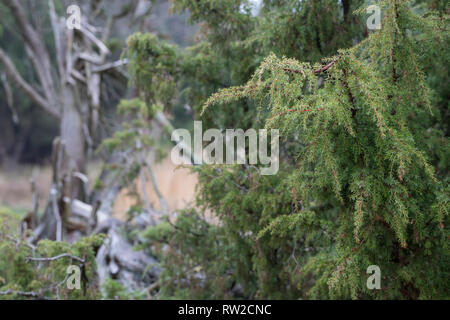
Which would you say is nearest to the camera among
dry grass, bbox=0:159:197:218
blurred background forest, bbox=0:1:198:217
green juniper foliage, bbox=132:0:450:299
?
green juniper foliage, bbox=132:0:450:299

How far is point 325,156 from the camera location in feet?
7.77

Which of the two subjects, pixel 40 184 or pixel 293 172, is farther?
pixel 40 184

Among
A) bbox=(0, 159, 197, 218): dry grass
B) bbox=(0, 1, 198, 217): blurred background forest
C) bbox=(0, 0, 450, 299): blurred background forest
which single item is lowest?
bbox=(0, 0, 450, 299): blurred background forest

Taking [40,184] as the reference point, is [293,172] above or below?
below

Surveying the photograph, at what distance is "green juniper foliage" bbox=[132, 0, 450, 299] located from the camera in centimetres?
237

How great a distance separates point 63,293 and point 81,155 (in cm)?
517

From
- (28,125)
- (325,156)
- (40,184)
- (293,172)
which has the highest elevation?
(28,125)

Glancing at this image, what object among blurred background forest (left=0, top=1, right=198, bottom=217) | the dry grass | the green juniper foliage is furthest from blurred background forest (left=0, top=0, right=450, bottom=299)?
blurred background forest (left=0, top=1, right=198, bottom=217)

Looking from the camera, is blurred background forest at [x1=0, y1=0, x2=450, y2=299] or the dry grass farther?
the dry grass

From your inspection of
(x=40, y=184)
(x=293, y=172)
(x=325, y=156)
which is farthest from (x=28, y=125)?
(x=325, y=156)

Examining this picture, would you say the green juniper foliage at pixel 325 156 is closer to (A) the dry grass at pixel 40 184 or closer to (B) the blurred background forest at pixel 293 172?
(B) the blurred background forest at pixel 293 172

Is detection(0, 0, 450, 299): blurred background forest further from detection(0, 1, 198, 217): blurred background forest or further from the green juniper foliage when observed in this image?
detection(0, 1, 198, 217): blurred background forest

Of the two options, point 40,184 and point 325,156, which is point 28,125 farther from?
point 325,156

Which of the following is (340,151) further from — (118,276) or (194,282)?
(118,276)
